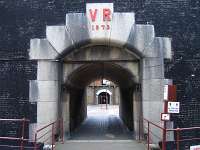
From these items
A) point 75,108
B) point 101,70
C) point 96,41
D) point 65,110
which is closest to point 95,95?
point 75,108

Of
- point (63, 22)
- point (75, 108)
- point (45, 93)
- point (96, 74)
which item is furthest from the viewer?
point (96, 74)

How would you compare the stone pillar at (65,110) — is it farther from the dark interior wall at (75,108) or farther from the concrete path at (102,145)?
the dark interior wall at (75,108)

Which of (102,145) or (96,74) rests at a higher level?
(96,74)

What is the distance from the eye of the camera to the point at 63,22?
11.4 meters

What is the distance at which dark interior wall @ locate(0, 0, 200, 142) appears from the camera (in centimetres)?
1132

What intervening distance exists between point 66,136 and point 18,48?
131 inches

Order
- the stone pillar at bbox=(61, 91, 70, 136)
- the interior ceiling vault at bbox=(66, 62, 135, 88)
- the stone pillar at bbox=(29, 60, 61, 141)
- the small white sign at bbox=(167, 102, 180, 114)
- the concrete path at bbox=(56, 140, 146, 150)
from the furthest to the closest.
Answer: the interior ceiling vault at bbox=(66, 62, 135, 88), the stone pillar at bbox=(61, 91, 70, 136), the stone pillar at bbox=(29, 60, 61, 141), the concrete path at bbox=(56, 140, 146, 150), the small white sign at bbox=(167, 102, 180, 114)

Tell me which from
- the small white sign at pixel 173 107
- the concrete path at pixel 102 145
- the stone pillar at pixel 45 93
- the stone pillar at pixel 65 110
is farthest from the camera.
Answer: the stone pillar at pixel 65 110

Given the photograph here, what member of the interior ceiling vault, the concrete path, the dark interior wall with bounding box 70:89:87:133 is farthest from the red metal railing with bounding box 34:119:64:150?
the dark interior wall with bounding box 70:89:87:133

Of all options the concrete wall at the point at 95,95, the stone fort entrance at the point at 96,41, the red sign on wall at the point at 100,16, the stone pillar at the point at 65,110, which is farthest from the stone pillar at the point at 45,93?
the concrete wall at the point at 95,95

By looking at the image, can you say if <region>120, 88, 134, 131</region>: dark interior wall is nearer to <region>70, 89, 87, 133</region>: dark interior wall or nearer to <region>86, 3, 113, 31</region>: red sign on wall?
<region>70, 89, 87, 133</region>: dark interior wall

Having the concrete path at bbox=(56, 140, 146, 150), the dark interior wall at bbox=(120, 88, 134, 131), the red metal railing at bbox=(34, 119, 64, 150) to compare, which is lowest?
the concrete path at bbox=(56, 140, 146, 150)

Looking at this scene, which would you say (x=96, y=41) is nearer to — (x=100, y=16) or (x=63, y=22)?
(x=100, y=16)

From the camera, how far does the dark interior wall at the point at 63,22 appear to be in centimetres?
1132
